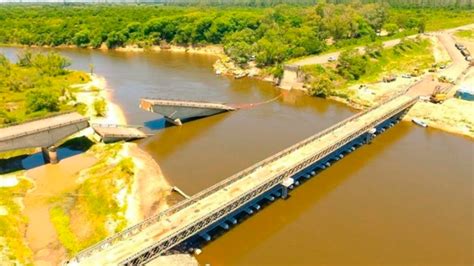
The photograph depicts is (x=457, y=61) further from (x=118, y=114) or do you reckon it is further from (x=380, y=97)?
(x=118, y=114)

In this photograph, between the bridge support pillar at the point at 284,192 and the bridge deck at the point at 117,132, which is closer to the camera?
the bridge support pillar at the point at 284,192

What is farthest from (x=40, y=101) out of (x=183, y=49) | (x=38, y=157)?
(x=183, y=49)

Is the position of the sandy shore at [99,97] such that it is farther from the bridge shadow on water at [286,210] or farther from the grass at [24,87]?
the bridge shadow on water at [286,210]

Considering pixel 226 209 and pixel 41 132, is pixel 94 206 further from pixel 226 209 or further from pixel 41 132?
pixel 41 132

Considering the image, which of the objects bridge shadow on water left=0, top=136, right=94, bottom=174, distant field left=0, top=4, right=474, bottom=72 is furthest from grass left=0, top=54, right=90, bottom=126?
distant field left=0, top=4, right=474, bottom=72

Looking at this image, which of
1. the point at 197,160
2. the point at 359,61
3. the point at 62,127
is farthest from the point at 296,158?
the point at 359,61

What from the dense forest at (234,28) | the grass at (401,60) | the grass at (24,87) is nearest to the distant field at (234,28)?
the dense forest at (234,28)
